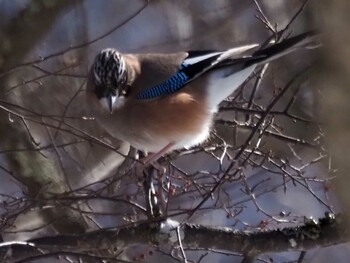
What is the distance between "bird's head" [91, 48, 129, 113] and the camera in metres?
2.33

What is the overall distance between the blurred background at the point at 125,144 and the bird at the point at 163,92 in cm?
9

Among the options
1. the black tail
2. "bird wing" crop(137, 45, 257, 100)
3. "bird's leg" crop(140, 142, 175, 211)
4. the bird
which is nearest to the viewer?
the black tail

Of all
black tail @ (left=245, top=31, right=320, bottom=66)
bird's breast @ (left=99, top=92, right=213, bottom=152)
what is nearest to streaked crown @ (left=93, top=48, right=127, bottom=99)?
bird's breast @ (left=99, top=92, right=213, bottom=152)

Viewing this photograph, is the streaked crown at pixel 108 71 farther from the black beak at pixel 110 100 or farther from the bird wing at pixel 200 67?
the bird wing at pixel 200 67

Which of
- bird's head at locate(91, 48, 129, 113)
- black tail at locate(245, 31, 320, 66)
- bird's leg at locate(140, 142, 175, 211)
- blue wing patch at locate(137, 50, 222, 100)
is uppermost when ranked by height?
blue wing patch at locate(137, 50, 222, 100)

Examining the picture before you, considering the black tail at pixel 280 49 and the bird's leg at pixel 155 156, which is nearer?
the black tail at pixel 280 49

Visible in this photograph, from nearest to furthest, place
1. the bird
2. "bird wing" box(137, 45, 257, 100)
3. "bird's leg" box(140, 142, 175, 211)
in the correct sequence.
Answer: "bird's leg" box(140, 142, 175, 211)
the bird
"bird wing" box(137, 45, 257, 100)

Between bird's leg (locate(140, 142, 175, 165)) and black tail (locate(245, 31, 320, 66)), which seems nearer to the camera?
black tail (locate(245, 31, 320, 66))

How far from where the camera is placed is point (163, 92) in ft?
8.34

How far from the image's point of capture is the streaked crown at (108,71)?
233cm

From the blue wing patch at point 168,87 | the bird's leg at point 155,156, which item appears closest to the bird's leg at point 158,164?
the bird's leg at point 155,156

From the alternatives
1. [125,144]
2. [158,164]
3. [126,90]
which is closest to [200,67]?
[126,90]

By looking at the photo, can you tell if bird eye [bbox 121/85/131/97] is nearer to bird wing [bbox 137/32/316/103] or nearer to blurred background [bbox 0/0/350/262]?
bird wing [bbox 137/32/316/103]

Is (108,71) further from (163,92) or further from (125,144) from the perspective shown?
(125,144)
